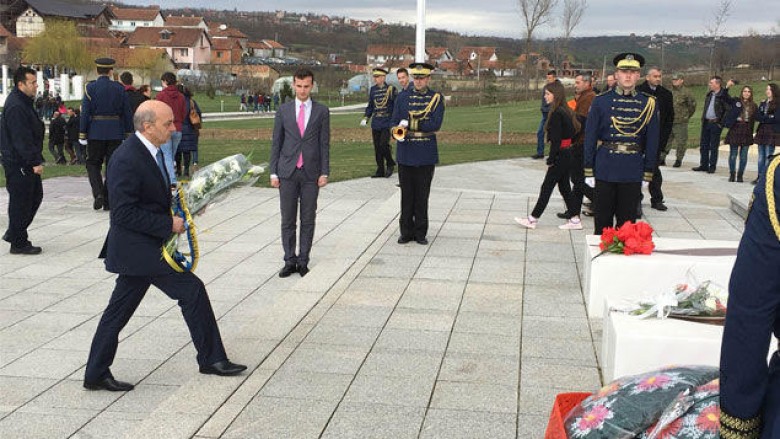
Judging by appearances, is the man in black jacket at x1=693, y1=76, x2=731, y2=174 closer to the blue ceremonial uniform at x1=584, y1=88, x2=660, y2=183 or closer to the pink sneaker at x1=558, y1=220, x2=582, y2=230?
the pink sneaker at x1=558, y1=220, x2=582, y2=230

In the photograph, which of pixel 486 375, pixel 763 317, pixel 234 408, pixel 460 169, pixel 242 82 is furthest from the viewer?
pixel 242 82

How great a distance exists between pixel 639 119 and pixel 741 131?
8.73 meters

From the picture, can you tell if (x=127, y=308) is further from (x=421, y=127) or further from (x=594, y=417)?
(x=421, y=127)

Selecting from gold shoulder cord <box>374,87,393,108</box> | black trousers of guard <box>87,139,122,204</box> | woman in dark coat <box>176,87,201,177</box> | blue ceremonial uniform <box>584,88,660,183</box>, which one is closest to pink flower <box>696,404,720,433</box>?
blue ceremonial uniform <box>584,88,660,183</box>

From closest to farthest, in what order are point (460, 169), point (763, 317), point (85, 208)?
point (763, 317), point (85, 208), point (460, 169)

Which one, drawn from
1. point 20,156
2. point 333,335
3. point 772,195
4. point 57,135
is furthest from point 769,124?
point 57,135

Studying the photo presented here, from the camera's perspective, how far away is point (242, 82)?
84375mm

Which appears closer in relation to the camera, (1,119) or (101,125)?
(1,119)

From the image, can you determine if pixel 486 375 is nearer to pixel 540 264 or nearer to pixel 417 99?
pixel 540 264

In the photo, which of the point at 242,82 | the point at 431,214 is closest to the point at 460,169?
the point at 431,214

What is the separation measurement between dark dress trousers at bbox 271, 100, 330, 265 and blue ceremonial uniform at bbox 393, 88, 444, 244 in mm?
1565

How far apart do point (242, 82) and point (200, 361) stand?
266ft

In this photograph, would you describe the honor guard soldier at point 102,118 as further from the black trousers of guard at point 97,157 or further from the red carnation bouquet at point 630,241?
the red carnation bouquet at point 630,241

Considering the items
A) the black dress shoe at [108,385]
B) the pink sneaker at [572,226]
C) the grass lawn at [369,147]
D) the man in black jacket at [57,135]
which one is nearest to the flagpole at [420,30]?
the grass lawn at [369,147]
